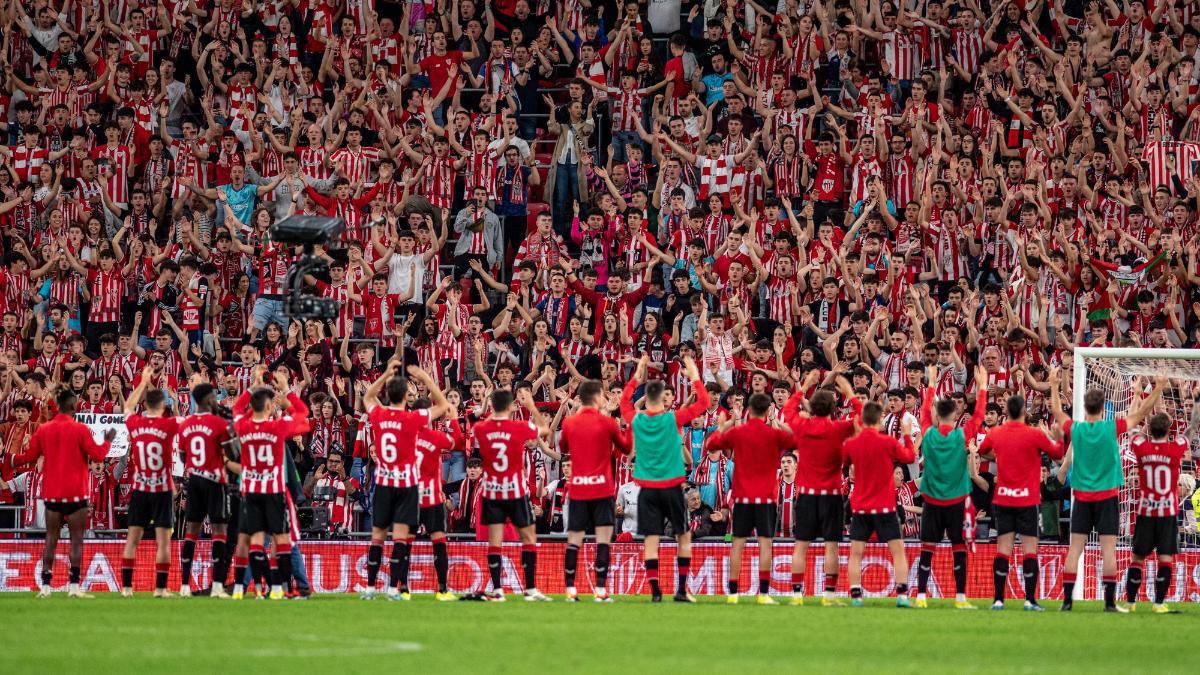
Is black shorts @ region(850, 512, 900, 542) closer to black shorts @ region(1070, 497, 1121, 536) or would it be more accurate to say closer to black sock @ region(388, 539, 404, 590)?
black shorts @ region(1070, 497, 1121, 536)

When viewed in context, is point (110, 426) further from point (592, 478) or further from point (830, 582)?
point (830, 582)

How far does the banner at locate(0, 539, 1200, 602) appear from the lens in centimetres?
2116

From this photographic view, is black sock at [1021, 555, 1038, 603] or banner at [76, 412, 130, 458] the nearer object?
black sock at [1021, 555, 1038, 603]

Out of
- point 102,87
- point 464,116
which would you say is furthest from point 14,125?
point 464,116

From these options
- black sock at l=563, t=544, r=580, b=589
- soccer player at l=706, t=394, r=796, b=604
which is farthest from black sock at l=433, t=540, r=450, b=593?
soccer player at l=706, t=394, r=796, b=604

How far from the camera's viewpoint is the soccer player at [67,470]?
1872 centimetres

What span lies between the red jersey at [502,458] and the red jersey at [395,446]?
0.69 m

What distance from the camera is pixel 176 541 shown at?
869 inches

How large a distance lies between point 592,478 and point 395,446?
1908mm

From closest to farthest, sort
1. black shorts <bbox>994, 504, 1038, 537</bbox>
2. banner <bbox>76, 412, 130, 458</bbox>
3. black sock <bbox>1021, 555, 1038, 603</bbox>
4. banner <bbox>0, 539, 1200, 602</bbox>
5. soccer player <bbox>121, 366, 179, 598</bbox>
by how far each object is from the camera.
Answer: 1. black shorts <bbox>994, 504, 1038, 537</bbox>
2. black sock <bbox>1021, 555, 1038, 603</bbox>
3. soccer player <bbox>121, 366, 179, 598</bbox>
4. banner <bbox>0, 539, 1200, 602</bbox>
5. banner <bbox>76, 412, 130, 458</bbox>

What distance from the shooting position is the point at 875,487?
17938 millimetres

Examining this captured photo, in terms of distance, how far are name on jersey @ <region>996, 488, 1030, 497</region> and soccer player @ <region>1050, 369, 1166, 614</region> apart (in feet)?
1.58

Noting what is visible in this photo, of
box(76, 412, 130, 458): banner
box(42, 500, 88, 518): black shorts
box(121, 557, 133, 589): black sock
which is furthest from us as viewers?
box(76, 412, 130, 458): banner

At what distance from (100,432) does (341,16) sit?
32.4 feet
